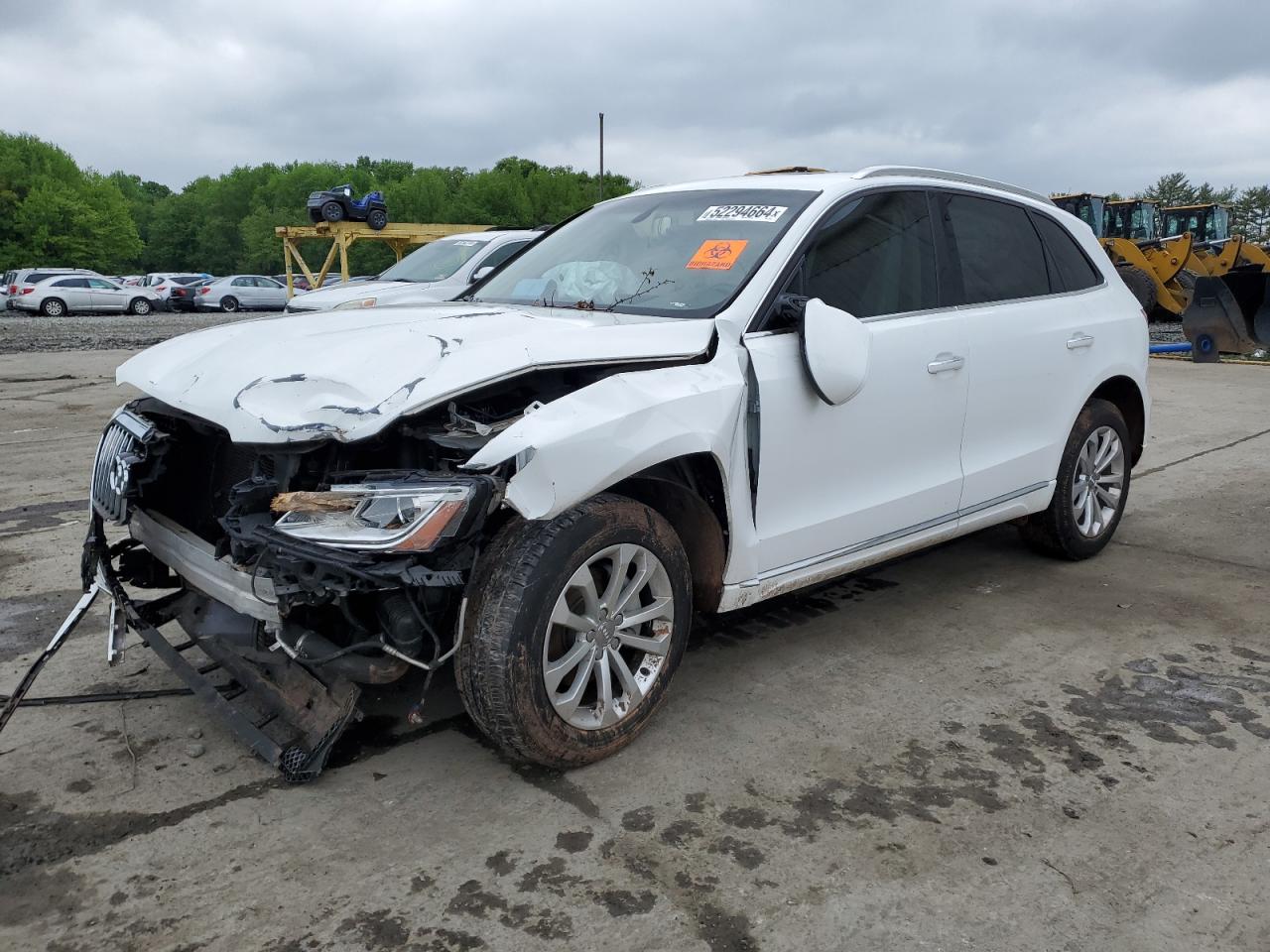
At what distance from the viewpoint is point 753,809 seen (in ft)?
9.18

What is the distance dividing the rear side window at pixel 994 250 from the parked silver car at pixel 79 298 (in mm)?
31752

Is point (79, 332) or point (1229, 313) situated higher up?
point (1229, 313)

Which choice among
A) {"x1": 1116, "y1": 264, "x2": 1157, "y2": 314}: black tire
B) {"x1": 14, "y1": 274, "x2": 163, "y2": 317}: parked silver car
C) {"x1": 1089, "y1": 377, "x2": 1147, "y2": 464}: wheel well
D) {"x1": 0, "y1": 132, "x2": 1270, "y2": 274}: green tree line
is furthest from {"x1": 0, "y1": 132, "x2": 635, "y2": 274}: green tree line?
A: {"x1": 1089, "y1": 377, "x2": 1147, "y2": 464}: wheel well

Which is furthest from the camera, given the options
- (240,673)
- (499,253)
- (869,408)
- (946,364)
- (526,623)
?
(499,253)

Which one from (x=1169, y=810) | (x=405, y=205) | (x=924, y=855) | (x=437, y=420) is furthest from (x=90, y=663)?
(x=405, y=205)

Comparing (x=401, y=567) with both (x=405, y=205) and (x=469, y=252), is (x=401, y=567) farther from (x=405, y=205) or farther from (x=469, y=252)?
(x=405, y=205)

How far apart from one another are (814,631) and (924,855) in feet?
5.15

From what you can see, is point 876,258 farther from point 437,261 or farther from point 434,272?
point 437,261

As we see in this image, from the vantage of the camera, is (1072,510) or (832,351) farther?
(1072,510)

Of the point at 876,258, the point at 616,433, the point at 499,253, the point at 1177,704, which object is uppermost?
the point at 499,253

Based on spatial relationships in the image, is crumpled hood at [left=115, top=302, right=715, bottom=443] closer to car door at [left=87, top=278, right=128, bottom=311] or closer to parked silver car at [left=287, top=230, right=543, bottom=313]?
parked silver car at [left=287, top=230, right=543, bottom=313]

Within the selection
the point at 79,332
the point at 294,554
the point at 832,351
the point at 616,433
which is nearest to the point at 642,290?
the point at 832,351

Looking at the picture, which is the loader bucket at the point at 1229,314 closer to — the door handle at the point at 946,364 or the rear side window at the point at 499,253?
the rear side window at the point at 499,253

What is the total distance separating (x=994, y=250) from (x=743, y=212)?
127 cm
